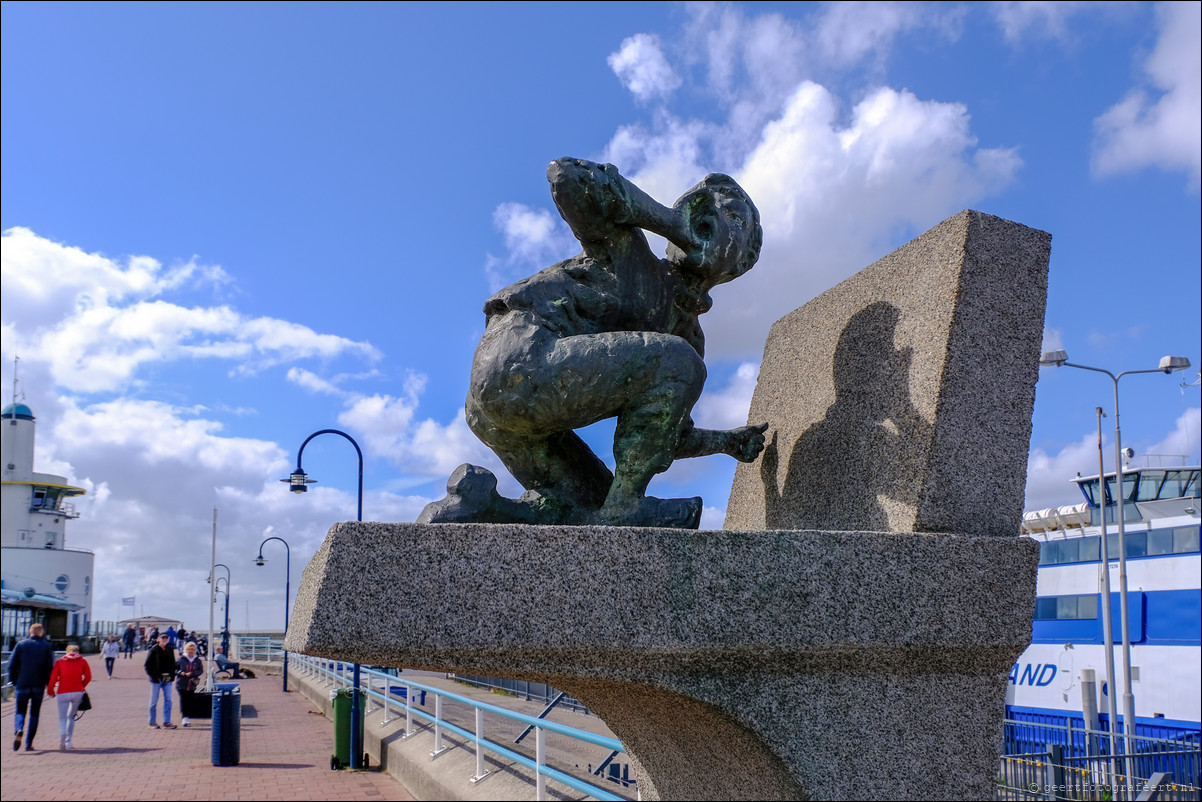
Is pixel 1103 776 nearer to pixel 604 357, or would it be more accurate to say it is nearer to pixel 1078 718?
pixel 604 357

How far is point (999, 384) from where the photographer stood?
12.5 ft

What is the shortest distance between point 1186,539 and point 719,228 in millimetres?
24803

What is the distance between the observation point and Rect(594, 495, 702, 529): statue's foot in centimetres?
366

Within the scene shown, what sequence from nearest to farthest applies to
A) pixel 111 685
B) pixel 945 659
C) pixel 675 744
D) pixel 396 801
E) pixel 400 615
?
pixel 400 615
pixel 945 659
pixel 675 744
pixel 396 801
pixel 111 685

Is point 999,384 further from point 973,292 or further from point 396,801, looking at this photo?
point 396,801

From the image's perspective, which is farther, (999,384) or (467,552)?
(999,384)

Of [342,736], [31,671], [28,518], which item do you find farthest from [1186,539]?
[28,518]

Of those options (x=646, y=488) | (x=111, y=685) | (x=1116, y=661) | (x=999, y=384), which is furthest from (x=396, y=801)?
(x=111, y=685)

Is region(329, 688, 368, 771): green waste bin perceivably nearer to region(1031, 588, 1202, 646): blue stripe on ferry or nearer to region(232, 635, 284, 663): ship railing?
region(1031, 588, 1202, 646): blue stripe on ferry

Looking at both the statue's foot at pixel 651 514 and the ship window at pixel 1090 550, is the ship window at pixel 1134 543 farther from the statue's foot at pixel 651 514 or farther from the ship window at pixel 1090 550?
the statue's foot at pixel 651 514

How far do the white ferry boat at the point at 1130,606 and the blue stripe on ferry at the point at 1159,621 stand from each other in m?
0.02

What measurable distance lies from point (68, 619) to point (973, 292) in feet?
10.7

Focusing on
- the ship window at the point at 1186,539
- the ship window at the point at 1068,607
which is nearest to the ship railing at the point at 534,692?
the ship window at the point at 1068,607

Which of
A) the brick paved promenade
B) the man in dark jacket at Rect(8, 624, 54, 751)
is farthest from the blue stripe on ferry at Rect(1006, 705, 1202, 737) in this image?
the man in dark jacket at Rect(8, 624, 54, 751)
